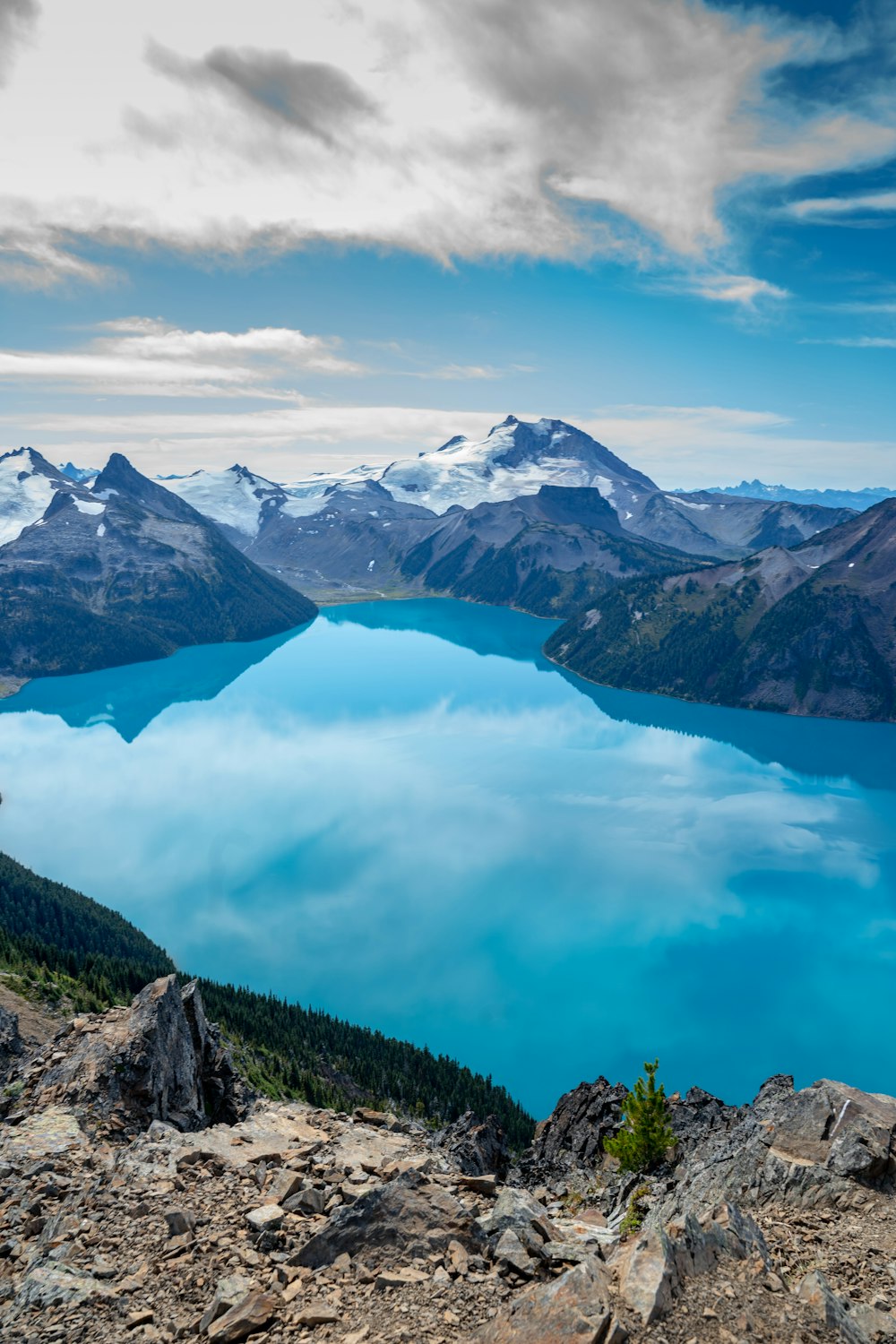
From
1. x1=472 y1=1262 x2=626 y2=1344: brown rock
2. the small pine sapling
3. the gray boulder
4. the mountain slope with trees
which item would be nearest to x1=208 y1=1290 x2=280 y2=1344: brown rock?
x1=472 y1=1262 x2=626 y2=1344: brown rock

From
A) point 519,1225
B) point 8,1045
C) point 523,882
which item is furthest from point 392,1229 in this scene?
point 523,882

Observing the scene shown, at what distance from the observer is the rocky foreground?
14.1 meters

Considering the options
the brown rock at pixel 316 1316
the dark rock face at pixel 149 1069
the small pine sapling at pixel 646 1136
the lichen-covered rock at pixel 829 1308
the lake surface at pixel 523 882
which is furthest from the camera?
the lake surface at pixel 523 882

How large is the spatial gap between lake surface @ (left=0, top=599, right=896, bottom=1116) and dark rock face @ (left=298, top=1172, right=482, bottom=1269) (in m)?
55.2

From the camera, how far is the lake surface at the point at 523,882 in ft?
245

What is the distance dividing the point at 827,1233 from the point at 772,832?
371 feet

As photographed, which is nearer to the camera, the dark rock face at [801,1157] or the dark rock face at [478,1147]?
the dark rock face at [801,1157]

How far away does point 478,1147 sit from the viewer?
40.1m

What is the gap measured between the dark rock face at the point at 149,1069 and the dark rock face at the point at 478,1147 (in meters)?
11.8

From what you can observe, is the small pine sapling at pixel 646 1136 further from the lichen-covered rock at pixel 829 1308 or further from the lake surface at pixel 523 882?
the lake surface at pixel 523 882

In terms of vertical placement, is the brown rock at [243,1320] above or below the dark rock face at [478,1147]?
above

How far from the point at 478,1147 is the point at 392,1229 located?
26.8 metres

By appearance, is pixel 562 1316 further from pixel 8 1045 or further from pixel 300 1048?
pixel 300 1048

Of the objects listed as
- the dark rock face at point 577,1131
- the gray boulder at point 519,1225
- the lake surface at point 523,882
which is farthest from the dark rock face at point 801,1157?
the lake surface at point 523,882
